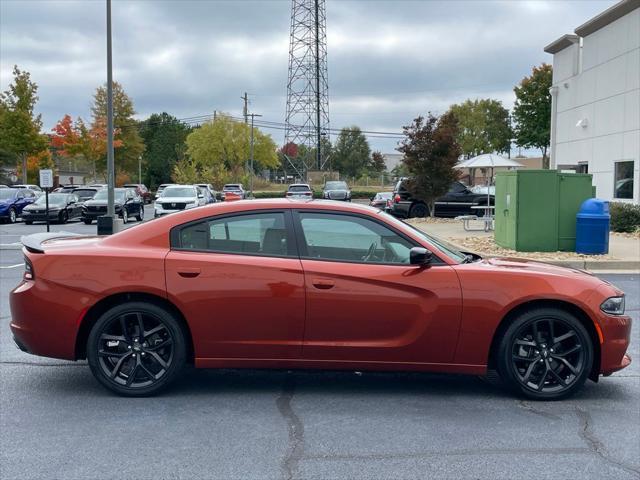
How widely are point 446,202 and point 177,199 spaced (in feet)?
39.0

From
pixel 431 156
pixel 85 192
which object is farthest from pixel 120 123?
pixel 431 156

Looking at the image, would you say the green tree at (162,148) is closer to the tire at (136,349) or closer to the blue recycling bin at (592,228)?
the blue recycling bin at (592,228)

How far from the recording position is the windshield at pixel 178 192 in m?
31.6

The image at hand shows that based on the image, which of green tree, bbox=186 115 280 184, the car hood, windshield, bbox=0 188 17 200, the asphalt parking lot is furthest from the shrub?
green tree, bbox=186 115 280 184

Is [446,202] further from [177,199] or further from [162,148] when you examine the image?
[162,148]

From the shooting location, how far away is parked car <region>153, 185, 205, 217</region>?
30.2m

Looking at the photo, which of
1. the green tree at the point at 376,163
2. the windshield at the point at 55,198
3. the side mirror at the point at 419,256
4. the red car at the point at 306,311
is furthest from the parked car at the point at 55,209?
the green tree at the point at 376,163

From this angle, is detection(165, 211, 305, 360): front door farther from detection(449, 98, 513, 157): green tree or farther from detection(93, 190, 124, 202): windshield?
detection(449, 98, 513, 157): green tree

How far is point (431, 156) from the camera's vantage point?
2653 centimetres

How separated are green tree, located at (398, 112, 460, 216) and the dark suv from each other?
135 cm

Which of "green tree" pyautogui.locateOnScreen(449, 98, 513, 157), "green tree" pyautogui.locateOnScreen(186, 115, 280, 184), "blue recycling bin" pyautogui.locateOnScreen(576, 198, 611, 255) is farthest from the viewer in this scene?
"green tree" pyautogui.locateOnScreen(186, 115, 280, 184)

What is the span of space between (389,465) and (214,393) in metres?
1.85

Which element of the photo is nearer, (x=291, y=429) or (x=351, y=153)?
(x=291, y=429)

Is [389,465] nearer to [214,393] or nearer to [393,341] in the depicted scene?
[393,341]
